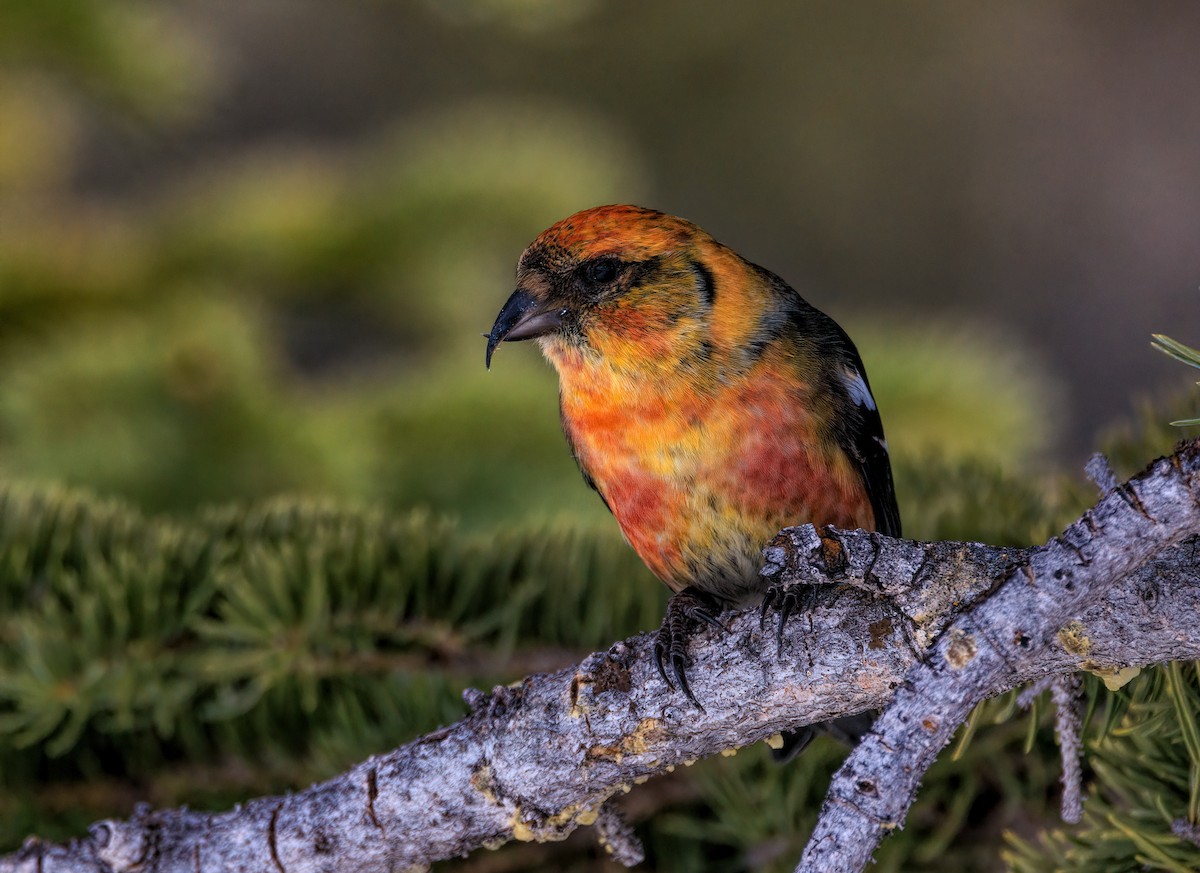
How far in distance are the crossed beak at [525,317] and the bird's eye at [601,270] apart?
0.16 ft

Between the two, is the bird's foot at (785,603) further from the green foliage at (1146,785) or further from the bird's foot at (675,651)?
the green foliage at (1146,785)

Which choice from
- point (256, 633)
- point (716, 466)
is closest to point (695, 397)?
point (716, 466)

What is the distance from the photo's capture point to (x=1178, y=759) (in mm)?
912

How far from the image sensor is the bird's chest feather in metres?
1.21

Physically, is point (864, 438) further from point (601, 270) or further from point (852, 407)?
point (601, 270)

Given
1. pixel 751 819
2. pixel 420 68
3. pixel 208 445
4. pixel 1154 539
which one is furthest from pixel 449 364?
pixel 420 68

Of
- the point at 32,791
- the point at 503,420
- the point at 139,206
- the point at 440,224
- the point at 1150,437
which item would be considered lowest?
the point at 1150,437

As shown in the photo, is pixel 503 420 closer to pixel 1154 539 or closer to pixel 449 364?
pixel 449 364

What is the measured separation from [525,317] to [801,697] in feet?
2.08

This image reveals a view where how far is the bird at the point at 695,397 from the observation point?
48.0 inches

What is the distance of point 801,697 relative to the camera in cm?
85

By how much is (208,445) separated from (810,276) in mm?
3977

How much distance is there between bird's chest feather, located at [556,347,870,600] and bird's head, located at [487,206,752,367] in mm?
54

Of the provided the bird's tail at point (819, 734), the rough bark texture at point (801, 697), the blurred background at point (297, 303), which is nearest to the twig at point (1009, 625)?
the rough bark texture at point (801, 697)
